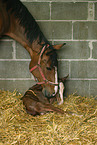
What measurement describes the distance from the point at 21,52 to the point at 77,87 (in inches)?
43.8

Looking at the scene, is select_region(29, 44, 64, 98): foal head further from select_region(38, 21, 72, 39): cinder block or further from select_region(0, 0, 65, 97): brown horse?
select_region(38, 21, 72, 39): cinder block

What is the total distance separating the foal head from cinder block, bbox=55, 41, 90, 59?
393mm

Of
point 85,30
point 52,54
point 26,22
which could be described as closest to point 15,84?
point 52,54

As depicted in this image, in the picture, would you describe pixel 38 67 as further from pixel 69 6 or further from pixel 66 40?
pixel 69 6

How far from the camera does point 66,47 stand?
2.74 metres

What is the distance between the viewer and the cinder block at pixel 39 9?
2.66 m

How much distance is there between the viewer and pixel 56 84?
7.54 feet

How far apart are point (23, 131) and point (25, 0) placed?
6.60 ft

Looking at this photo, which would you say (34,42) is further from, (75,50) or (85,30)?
(85,30)

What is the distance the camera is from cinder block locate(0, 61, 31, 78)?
9.03 ft

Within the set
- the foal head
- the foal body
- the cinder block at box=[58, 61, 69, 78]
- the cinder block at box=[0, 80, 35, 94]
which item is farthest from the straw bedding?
the cinder block at box=[58, 61, 69, 78]

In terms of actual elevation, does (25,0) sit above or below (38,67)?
above

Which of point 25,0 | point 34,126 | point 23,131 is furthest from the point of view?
point 25,0

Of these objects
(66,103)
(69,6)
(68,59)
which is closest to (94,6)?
(69,6)
